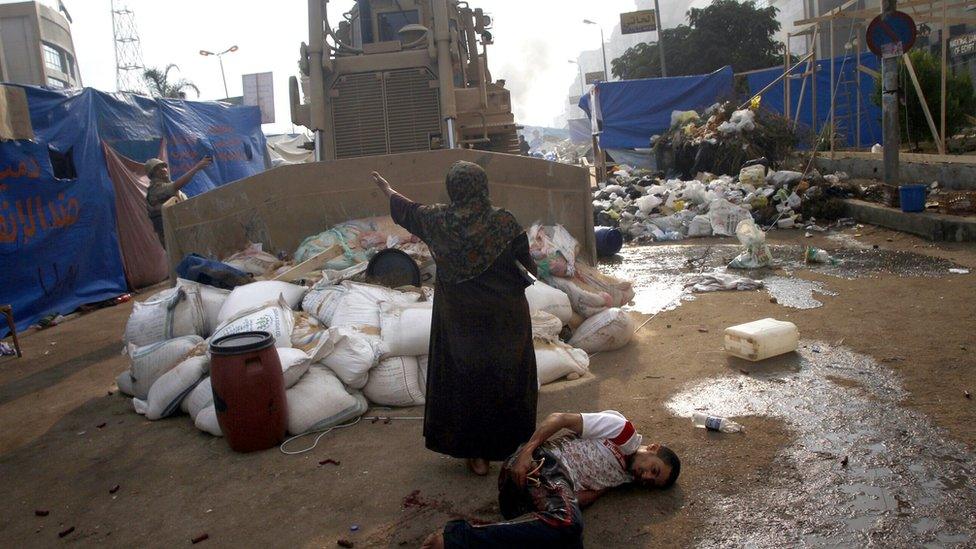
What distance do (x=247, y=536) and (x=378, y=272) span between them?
2.60 m

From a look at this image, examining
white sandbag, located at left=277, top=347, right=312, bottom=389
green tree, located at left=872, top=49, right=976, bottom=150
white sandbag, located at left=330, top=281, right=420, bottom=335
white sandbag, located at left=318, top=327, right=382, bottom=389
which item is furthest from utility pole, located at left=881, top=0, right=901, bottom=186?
white sandbag, located at left=277, top=347, right=312, bottom=389

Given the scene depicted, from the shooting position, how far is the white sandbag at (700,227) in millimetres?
9898

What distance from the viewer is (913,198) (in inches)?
319

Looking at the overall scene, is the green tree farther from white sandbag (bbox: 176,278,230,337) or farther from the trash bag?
white sandbag (bbox: 176,278,230,337)

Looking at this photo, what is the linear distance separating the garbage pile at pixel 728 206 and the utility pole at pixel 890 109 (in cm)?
101

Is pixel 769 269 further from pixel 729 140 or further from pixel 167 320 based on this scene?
pixel 729 140

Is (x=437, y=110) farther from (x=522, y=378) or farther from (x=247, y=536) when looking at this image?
(x=247, y=536)

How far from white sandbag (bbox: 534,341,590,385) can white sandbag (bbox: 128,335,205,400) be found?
6.96ft

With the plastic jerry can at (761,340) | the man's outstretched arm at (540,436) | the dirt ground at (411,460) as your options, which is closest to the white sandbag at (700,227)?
the dirt ground at (411,460)

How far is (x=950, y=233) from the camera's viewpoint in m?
7.41

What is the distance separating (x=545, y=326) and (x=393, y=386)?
3.44 ft

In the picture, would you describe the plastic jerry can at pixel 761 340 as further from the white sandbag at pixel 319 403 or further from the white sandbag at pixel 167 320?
the white sandbag at pixel 167 320

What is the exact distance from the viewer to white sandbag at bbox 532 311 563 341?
4449 millimetres

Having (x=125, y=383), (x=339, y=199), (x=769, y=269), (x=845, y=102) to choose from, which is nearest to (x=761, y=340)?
(x=769, y=269)
